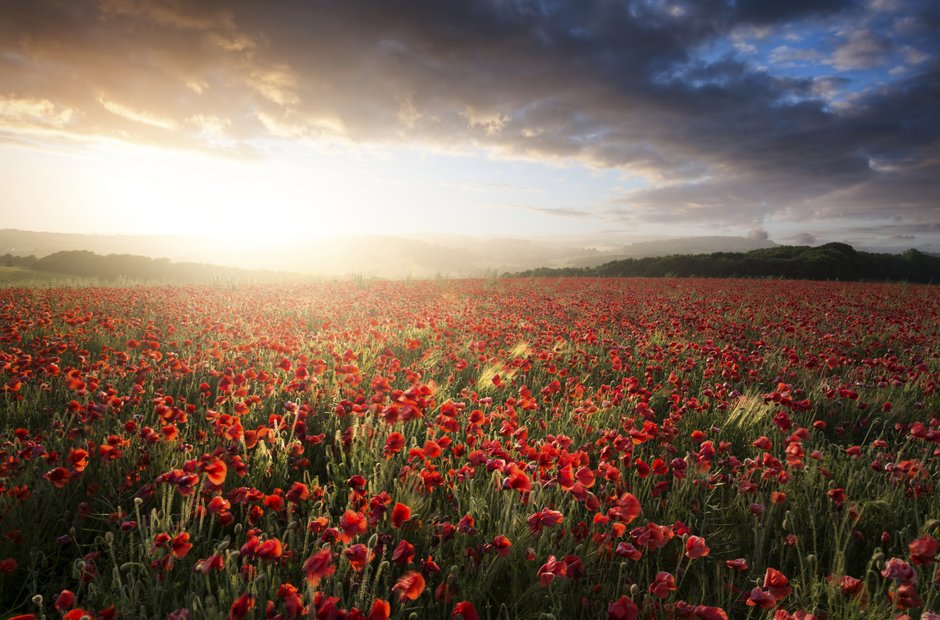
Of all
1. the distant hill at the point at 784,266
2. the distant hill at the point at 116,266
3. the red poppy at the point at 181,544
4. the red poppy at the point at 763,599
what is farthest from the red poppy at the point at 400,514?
the distant hill at the point at 784,266

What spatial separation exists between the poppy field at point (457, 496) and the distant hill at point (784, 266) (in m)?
28.2

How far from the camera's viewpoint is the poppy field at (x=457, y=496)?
5.85ft

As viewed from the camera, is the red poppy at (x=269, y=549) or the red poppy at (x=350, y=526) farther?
the red poppy at (x=350, y=526)

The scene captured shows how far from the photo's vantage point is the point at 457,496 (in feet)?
8.00

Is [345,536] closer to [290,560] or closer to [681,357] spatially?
[290,560]

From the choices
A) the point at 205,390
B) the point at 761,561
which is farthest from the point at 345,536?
the point at 205,390

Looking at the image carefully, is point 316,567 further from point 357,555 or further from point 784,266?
point 784,266

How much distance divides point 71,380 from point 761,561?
166 inches

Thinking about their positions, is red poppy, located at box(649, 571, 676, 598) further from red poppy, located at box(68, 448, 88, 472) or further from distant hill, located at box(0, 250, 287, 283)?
distant hill, located at box(0, 250, 287, 283)

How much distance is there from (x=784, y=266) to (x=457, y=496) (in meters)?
39.1

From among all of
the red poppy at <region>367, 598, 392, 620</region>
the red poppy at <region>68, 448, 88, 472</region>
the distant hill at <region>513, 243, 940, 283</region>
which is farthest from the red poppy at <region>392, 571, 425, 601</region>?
the distant hill at <region>513, 243, 940, 283</region>

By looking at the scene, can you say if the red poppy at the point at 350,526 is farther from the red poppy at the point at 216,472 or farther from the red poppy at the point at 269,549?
the red poppy at the point at 216,472

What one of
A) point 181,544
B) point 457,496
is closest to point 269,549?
point 181,544

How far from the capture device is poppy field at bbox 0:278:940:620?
1.78 metres
